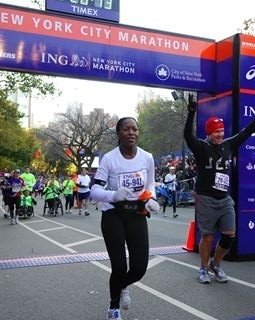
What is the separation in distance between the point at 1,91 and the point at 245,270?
22.1 meters

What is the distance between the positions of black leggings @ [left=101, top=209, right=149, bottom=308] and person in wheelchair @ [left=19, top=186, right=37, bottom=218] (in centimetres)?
1352

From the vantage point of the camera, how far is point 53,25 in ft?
25.4

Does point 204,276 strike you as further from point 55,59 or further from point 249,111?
point 55,59

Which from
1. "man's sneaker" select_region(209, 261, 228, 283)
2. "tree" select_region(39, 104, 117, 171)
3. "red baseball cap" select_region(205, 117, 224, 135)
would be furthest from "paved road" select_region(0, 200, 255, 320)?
"tree" select_region(39, 104, 117, 171)

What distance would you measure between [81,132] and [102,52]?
59.4 m

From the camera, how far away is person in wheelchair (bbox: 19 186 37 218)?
58.5 feet

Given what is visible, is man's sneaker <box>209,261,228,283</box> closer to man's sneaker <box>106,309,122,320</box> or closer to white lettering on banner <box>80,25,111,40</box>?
man's sneaker <box>106,309,122,320</box>

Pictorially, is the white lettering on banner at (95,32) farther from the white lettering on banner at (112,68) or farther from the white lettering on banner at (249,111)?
the white lettering on banner at (249,111)

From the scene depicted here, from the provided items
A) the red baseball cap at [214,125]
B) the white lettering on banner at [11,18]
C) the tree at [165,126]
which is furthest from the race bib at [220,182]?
the tree at [165,126]

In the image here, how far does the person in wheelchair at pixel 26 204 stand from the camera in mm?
17837

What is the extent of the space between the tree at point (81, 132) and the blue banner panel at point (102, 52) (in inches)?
2206

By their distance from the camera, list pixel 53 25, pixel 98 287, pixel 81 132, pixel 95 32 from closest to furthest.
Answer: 1. pixel 98 287
2. pixel 53 25
3. pixel 95 32
4. pixel 81 132

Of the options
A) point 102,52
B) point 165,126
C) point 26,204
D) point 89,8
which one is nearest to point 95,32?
point 102,52

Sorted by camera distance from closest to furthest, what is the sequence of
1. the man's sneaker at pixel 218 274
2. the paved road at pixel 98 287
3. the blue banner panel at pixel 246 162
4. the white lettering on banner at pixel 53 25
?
the paved road at pixel 98 287
the man's sneaker at pixel 218 274
the white lettering on banner at pixel 53 25
the blue banner panel at pixel 246 162
